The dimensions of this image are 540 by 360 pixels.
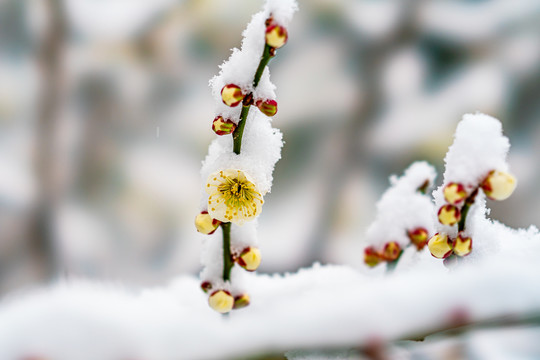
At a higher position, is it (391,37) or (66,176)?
Answer: (391,37)

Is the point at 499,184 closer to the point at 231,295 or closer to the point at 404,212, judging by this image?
the point at 404,212

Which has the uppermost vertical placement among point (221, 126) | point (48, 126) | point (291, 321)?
point (48, 126)

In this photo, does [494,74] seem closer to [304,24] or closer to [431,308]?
[304,24]

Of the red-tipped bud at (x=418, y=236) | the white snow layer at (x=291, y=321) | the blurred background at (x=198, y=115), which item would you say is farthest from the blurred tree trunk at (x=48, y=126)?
the red-tipped bud at (x=418, y=236)

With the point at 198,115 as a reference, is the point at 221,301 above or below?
below

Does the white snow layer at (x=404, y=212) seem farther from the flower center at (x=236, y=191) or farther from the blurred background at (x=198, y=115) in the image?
the blurred background at (x=198, y=115)

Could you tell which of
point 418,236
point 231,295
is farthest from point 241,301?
point 418,236

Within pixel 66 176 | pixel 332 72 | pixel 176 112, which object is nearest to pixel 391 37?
pixel 332 72
